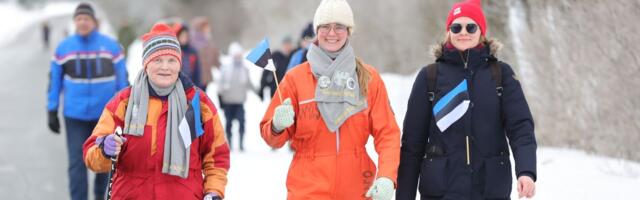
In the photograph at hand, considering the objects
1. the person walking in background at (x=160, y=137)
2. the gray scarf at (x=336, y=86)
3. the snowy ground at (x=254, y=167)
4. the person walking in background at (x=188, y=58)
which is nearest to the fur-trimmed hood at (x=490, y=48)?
the gray scarf at (x=336, y=86)

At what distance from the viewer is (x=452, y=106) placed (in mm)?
5344

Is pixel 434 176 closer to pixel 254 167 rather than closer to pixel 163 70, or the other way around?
pixel 163 70

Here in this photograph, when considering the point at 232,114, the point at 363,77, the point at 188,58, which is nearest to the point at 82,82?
the point at 188,58

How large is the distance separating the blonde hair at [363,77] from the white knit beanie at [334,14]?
0.22m

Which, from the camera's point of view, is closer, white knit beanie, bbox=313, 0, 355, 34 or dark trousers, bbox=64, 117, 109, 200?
white knit beanie, bbox=313, 0, 355, 34

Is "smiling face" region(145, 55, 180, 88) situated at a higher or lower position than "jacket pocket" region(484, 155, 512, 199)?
higher

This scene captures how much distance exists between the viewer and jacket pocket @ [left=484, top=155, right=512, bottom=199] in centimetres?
535

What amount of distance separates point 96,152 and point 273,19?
28.1 metres

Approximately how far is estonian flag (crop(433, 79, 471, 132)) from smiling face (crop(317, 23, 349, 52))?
590mm

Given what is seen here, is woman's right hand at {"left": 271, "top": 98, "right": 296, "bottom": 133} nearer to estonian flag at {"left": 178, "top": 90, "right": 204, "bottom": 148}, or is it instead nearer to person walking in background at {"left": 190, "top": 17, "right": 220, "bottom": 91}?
estonian flag at {"left": 178, "top": 90, "right": 204, "bottom": 148}

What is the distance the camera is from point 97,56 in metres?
8.73

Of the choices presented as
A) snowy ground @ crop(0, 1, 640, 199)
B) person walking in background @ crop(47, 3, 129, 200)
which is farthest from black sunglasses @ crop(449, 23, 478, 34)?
person walking in background @ crop(47, 3, 129, 200)

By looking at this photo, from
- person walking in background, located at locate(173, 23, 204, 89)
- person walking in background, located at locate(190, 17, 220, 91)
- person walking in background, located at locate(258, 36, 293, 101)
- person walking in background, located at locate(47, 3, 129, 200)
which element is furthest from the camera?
person walking in background, located at locate(190, 17, 220, 91)

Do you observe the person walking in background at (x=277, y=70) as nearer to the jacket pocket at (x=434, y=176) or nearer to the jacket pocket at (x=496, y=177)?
the jacket pocket at (x=434, y=176)
